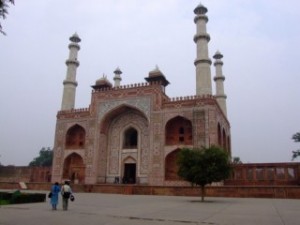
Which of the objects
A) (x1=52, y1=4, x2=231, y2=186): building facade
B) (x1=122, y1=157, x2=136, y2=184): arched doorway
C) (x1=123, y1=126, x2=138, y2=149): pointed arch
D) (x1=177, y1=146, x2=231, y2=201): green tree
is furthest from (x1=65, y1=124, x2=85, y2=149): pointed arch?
(x1=177, y1=146, x2=231, y2=201): green tree

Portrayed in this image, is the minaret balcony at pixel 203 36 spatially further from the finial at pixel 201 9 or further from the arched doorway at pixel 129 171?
the arched doorway at pixel 129 171

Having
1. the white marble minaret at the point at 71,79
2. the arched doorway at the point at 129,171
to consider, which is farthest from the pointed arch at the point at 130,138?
the white marble minaret at the point at 71,79

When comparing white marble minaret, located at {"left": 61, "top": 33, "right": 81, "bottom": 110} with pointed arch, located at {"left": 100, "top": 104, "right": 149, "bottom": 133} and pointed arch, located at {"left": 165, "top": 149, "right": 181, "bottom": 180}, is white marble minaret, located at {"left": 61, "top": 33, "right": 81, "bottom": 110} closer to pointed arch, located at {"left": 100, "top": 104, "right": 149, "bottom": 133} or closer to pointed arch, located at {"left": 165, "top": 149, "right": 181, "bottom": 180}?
pointed arch, located at {"left": 100, "top": 104, "right": 149, "bottom": 133}

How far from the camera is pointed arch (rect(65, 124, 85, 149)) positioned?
76.8 ft

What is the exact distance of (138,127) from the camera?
22125mm

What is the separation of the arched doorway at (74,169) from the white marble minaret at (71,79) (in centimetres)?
411

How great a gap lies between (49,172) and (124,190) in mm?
11970

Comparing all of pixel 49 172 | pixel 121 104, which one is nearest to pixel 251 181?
pixel 121 104

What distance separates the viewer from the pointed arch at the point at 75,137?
23.4 metres

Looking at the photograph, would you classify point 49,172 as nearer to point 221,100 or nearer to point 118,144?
point 118,144

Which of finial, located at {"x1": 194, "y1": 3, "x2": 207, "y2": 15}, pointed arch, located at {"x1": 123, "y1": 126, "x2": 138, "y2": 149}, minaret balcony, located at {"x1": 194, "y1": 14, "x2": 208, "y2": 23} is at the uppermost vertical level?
finial, located at {"x1": 194, "y1": 3, "x2": 207, "y2": 15}

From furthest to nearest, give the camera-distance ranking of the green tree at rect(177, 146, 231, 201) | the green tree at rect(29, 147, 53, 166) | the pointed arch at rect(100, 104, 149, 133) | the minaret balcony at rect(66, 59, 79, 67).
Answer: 1. the green tree at rect(29, 147, 53, 166)
2. the minaret balcony at rect(66, 59, 79, 67)
3. the pointed arch at rect(100, 104, 149, 133)
4. the green tree at rect(177, 146, 231, 201)

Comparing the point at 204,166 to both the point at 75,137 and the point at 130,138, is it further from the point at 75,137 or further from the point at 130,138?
the point at 75,137

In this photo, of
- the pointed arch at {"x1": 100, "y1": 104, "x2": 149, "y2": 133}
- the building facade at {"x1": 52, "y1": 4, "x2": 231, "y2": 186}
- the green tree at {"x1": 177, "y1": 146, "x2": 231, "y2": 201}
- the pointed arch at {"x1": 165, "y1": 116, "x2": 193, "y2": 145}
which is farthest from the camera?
the pointed arch at {"x1": 100, "y1": 104, "x2": 149, "y2": 133}
